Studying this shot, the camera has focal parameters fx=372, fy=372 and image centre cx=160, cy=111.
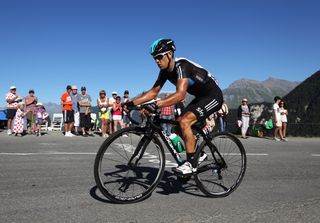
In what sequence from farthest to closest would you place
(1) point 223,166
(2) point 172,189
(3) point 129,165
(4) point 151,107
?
(1) point 223,166 < (2) point 172,189 < (3) point 129,165 < (4) point 151,107

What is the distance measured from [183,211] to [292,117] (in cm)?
7469

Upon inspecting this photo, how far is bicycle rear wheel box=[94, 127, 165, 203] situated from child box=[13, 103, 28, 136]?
35.7ft

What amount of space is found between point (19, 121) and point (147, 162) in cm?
1147

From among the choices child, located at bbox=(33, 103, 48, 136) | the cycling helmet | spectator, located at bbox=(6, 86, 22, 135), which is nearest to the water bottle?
the cycling helmet

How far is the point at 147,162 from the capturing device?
482cm

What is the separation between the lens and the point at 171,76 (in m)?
4.93

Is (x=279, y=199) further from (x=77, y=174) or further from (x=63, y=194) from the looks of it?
(x=77, y=174)

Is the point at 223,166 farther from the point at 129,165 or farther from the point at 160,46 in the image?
the point at 160,46

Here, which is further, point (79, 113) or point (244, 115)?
point (244, 115)

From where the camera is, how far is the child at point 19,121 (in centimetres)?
1462

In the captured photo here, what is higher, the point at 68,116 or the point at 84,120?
the point at 68,116

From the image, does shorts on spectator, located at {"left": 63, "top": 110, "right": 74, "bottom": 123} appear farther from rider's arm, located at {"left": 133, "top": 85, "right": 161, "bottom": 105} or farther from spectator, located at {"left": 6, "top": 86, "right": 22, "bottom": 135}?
rider's arm, located at {"left": 133, "top": 85, "right": 161, "bottom": 105}

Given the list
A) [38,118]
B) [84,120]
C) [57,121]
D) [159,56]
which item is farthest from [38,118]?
[159,56]

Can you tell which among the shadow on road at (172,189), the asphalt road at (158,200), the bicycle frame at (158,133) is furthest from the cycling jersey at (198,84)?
the asphalt road at (158,200)
